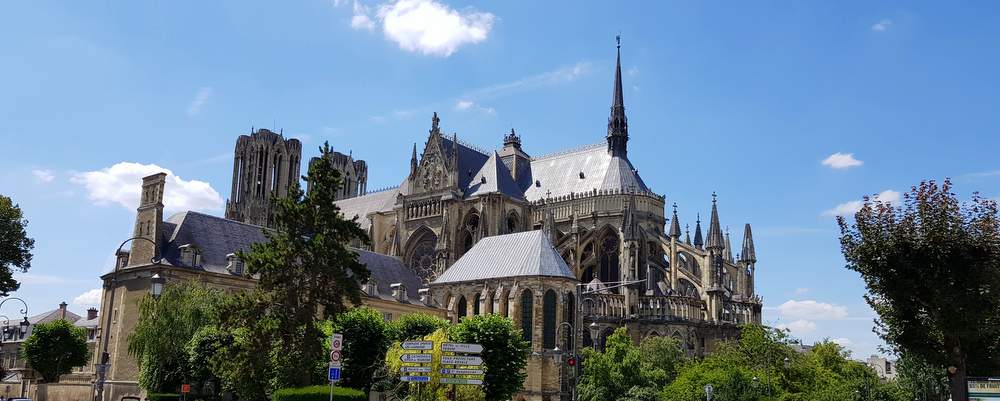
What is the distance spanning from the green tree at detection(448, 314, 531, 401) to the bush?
904 centimetres

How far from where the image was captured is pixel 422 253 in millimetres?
80375

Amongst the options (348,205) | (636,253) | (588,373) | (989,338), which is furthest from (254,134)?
(989,338)

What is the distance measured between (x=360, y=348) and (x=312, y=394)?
9.67 metres

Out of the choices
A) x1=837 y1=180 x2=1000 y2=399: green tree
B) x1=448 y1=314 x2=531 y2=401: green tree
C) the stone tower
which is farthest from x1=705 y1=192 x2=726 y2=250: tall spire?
the stone tower

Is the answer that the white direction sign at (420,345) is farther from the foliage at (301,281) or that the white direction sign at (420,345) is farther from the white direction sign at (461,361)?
the foliage at (301,281)

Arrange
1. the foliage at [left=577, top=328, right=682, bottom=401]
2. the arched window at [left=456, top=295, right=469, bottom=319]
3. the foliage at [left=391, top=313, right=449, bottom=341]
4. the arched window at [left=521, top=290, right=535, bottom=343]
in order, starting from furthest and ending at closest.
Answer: the arched window at [left=456, top=295, right=469, bottom=319]
the arched window at [left=521, top=290, right=535, bottom=343]
the foliage at [left=577, top=328, right=682, bottom=401]
the foliage at [left=391, top=313, right=449, bottom=341]

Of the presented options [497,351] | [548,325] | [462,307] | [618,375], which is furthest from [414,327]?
[462,307]

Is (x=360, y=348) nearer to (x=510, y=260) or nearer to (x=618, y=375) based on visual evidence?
(x=618, y=375)

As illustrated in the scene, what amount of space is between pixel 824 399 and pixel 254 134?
92924 millimetres

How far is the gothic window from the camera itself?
79.5m

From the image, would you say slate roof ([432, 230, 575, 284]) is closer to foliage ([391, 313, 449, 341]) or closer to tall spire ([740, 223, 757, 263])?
foliage ([391, 313, 449, 341])

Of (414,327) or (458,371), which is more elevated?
(414,327)

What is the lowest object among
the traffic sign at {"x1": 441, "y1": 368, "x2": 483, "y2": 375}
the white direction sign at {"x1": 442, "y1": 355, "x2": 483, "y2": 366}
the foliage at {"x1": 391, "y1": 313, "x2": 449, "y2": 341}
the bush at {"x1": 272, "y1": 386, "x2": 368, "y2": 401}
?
the bush at {"x1": 272, "y1": 386, "x2": 368, "y2": 401}

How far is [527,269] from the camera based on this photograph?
193ft
